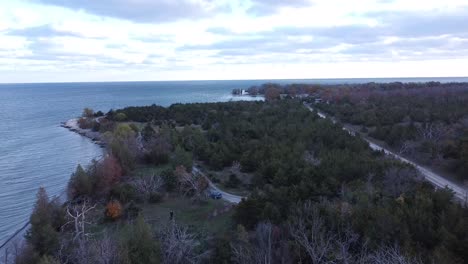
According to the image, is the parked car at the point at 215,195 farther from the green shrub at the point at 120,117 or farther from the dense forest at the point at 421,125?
the green shrub at the point at 120,117

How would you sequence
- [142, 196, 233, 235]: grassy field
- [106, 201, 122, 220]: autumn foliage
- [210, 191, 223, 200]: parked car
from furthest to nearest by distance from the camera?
[210, 191, 223, 200]: parked car → [106, 201, 122, 220]: autumn foliage → [142, 196, 233, 235]: grassy field

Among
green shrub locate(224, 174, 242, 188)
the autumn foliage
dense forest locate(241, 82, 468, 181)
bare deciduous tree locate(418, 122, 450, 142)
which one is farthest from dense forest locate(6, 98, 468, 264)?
bare deciduous tree locate(418, 122, 450, 142)

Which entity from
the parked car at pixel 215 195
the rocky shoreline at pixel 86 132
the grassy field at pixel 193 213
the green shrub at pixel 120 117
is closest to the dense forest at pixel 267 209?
the grassy field at pixel 193 213

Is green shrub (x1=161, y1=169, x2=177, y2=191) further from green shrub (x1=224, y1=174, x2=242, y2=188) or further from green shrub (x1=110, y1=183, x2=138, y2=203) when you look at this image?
green shrub (x1=224, y1=174, x2=242, y2=188)

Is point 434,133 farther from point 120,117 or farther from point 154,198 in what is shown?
point 120,117

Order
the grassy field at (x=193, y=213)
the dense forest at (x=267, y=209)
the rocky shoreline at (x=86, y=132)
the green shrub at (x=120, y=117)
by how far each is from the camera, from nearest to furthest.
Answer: the dense forest at (x=267, y=209)
the grassy field at (x=193, y=213)
the rocky shoreline at (x=86, y=132)
the green shrub at (x=120, y=117)

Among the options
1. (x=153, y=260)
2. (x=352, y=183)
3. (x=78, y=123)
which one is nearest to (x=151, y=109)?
(x=78, y=123)

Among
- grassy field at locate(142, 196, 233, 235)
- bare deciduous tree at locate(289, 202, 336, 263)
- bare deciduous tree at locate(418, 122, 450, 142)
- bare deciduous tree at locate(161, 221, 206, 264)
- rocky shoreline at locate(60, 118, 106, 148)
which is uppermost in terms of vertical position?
bare deciduous tree at locate(418, 122, 450, 142)

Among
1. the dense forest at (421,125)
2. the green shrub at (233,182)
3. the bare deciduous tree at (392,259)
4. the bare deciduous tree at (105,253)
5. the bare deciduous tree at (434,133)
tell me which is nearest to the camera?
the bare deciduous tree at (392,259)
